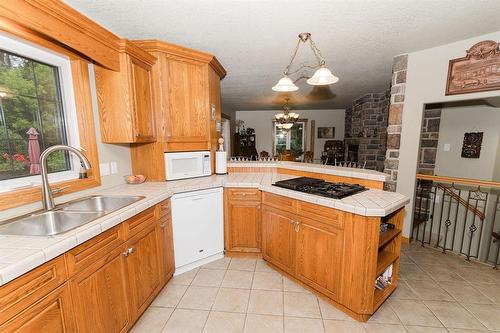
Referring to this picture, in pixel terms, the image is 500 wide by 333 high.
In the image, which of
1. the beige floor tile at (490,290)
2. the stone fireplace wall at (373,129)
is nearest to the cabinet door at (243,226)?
the beige floor tile at (490,290)

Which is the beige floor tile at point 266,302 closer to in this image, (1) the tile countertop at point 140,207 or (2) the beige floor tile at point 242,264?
(2) the beige floor tile at point 242,264

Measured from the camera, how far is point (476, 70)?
2.27m

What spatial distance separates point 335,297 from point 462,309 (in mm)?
1045

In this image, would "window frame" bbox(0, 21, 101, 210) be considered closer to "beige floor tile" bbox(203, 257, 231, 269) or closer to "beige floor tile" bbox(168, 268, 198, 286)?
"beige floor tile" bbox(168, 268, 198, 286)

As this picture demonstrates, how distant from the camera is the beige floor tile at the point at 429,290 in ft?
6.39

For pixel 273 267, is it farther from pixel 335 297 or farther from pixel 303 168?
pixel 303 168

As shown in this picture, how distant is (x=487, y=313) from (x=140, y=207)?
2.86 m

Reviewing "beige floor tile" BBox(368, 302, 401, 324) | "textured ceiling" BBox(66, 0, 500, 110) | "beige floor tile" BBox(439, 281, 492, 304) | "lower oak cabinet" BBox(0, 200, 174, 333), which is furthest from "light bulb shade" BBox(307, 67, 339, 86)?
"beige floor tile" BBox(439, 281, 492, 304)

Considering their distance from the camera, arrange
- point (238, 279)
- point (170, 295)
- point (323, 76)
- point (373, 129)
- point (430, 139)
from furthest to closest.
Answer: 1. point (373, 129)
2. point (430, 139)
3. point (238, 279)
4. point (170, 295)
5. point (323, 76)

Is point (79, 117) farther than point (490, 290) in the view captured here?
No

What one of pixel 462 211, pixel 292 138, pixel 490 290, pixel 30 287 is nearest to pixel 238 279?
pixel 30 287

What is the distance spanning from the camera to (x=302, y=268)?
2045 mm

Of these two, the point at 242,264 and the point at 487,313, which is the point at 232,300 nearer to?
the point at 242,264

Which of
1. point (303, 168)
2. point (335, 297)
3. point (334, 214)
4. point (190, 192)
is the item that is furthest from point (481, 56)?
point (190, 192)
